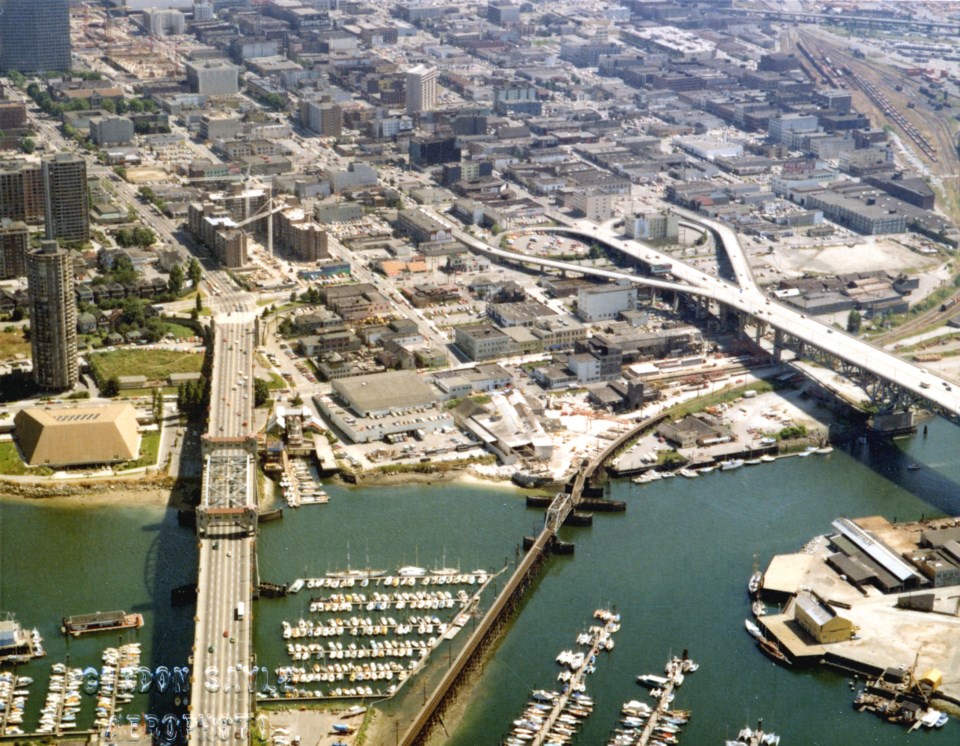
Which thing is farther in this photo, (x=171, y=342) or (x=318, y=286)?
(x=318, y=286)

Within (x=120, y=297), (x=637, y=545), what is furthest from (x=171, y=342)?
(x=637, y=545)

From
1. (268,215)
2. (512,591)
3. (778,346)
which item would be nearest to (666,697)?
(512,591)

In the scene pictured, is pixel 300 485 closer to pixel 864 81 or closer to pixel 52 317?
pixel 52 317

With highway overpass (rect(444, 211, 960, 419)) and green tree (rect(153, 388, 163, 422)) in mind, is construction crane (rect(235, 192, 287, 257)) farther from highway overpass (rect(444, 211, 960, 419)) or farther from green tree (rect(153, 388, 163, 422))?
green tree (rect(153, 388, 163, 422))

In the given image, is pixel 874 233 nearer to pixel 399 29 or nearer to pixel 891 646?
pixel 891 646

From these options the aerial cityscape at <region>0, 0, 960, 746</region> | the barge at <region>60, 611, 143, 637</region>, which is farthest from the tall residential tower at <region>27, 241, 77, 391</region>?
the barge at <region>60, 611, 143, 637</region>

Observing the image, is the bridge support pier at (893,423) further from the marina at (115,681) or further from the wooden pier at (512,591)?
the marina at (115,681)
